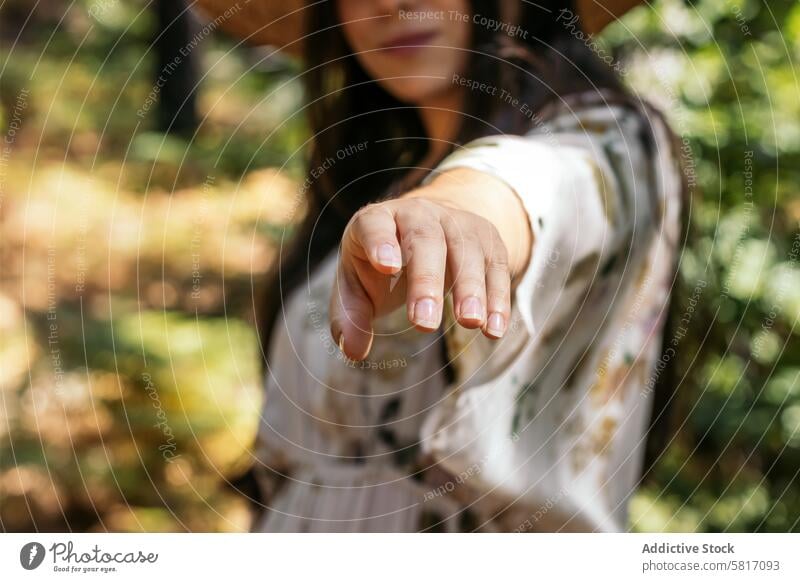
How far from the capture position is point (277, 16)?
614mm

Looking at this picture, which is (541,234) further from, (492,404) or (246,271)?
(246,271)

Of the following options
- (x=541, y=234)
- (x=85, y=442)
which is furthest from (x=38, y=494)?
(x=541, y=234)

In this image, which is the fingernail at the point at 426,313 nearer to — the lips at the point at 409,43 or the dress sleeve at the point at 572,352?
the dress sleeve at the point at 572,352

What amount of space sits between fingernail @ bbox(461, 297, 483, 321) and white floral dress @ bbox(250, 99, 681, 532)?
132 millimetres

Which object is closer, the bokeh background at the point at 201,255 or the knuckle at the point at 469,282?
the knuckle at the point at 469,282

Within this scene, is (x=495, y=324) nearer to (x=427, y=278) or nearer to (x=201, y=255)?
(x=427, y=278)

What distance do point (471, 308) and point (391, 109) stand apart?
0.29 metres

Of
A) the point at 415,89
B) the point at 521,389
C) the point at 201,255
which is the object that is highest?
the point at 415,89

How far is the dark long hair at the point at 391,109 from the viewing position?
1.90 ft

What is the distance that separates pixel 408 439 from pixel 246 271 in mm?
319

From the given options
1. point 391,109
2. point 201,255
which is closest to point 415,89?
point 391,109

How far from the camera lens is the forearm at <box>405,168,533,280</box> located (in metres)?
0.41

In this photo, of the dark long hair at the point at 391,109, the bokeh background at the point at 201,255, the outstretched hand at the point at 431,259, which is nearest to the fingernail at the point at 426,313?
the outstretched hand at the point at 431,259

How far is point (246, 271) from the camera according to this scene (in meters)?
0.82
